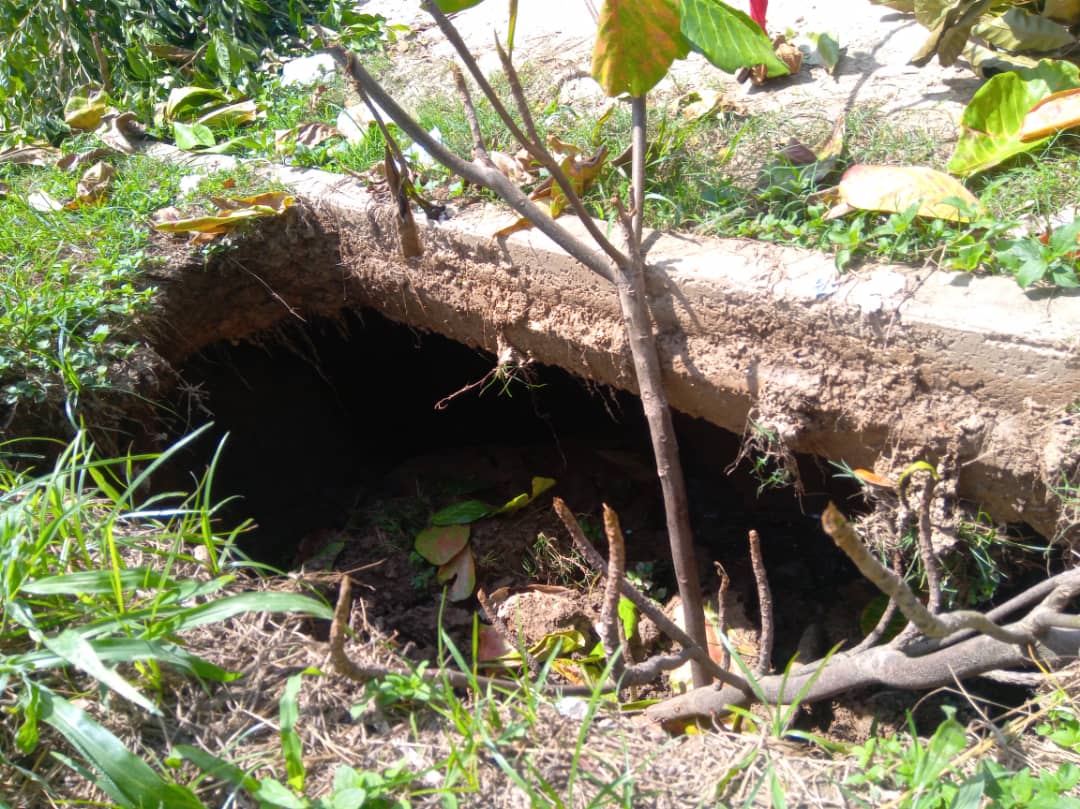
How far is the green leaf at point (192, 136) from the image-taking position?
3.37 meters

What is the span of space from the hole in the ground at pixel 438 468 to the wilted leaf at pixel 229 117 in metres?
0.97

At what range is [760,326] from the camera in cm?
209

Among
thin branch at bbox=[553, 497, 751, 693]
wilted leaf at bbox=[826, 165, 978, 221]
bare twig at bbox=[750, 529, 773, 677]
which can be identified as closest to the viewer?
thin branch at bbox=[553, 497, 751, 693]

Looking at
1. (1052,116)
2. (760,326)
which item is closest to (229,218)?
(760,326)

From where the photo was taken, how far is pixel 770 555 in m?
2.96

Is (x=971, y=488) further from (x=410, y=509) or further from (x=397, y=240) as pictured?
(x=410, y=509)

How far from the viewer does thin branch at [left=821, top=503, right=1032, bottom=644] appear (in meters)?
1.08

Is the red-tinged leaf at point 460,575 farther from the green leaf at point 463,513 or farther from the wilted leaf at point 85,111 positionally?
the wilted leaf at point 85,111

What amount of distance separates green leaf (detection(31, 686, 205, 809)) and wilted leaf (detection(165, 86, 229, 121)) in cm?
296

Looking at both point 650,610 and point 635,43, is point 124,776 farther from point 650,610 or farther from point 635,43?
point 635,43

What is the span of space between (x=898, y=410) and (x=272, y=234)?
2.07 meters

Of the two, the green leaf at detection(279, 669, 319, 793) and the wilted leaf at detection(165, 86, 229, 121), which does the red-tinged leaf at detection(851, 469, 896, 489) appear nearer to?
the green leaf at detection(279, 669, 319, 793)

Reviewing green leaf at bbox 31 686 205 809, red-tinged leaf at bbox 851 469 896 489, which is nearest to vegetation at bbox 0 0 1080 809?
green leaf at bbox 31 686 205 809

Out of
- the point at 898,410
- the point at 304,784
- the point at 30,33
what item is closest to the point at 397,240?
the point at 898,410
